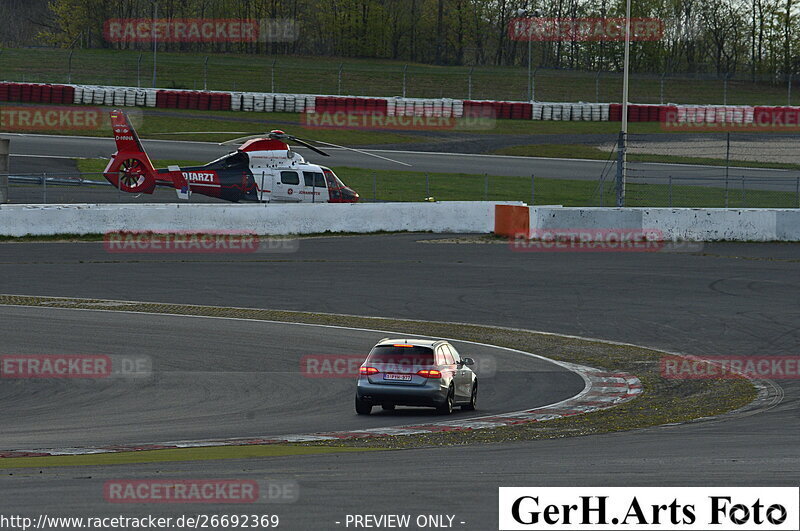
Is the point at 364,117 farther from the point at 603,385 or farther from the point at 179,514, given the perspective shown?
the point at 179,514

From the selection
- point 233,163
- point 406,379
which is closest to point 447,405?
point 406,379

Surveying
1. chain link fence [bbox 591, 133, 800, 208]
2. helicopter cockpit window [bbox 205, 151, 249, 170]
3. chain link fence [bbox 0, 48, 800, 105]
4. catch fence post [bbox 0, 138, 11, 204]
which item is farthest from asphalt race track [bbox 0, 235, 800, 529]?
chain link fence [bbox 0, 48, 800, 105]

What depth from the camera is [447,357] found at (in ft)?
50.3

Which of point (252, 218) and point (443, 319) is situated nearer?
point (443, 319)

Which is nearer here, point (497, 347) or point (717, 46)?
point (497, 347)

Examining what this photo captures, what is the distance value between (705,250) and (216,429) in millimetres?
23566

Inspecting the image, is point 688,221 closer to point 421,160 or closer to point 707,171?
point 707,171

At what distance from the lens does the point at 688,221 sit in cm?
3456

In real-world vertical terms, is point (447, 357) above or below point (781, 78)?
below

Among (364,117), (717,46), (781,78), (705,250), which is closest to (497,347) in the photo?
(705,250)

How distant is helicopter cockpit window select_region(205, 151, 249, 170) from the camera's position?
3503 centimetres

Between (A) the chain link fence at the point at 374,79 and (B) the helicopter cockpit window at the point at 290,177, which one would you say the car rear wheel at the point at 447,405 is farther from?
(A) the chain link fence at the point at 374,79

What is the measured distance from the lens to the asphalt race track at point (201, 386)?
43.8ft

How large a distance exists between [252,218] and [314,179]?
254 centimetres
